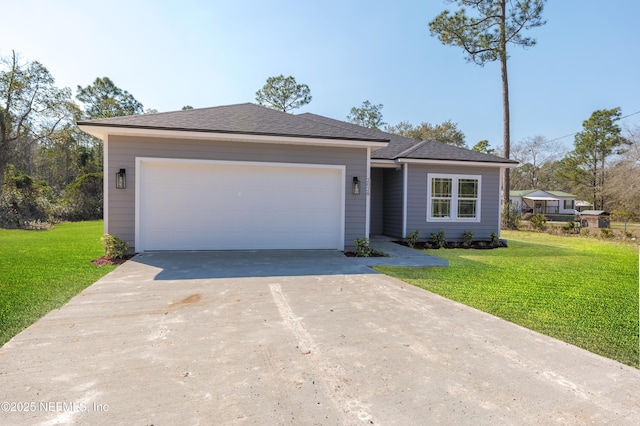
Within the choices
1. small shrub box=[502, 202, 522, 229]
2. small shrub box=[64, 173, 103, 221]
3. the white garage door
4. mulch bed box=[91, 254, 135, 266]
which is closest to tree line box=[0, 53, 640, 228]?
small shrub box=[64, 173, 103, 221]

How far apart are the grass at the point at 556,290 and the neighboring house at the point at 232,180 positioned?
2.52 m

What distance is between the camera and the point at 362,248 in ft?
25.6

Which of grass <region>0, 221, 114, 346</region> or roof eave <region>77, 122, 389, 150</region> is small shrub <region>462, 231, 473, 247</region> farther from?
grass <region>0, 221, 114, 346</region>

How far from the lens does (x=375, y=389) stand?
2219 millimetres

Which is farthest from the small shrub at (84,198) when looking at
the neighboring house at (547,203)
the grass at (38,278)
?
the neighboring house at (547,203)

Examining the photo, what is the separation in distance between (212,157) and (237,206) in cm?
124

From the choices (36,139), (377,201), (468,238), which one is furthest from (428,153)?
(36,139)

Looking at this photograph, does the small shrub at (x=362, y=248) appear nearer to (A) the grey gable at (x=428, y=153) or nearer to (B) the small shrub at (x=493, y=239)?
(A) the grey gable at (x=428, y=153)

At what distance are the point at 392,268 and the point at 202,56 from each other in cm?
956

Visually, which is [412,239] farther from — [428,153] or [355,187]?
[355,187]

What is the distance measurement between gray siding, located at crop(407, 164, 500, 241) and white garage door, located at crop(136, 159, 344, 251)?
10.7 ft

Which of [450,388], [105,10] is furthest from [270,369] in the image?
[105,10]

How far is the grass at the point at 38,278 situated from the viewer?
141 inches

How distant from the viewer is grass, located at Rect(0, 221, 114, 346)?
3.58 metres
